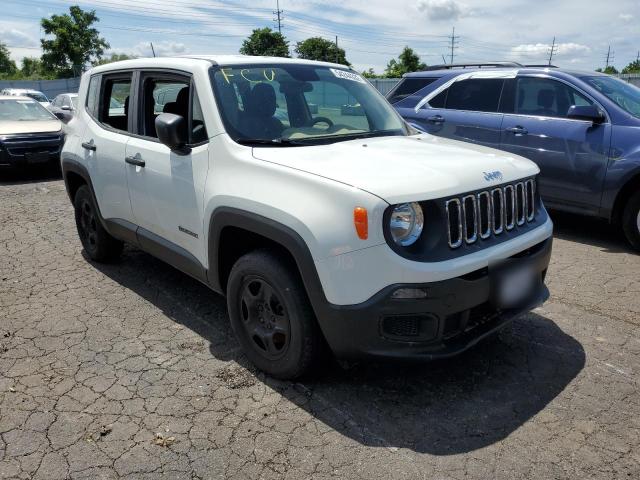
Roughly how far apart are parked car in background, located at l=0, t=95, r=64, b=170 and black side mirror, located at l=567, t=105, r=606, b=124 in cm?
856

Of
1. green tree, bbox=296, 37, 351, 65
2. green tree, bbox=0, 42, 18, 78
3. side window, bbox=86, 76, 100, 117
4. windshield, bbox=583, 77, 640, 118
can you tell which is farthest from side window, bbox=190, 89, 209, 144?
green tree, bbox=0, 42, 18, 78

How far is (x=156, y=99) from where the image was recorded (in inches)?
170

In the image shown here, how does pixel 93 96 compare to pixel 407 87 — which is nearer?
pixel 93 96

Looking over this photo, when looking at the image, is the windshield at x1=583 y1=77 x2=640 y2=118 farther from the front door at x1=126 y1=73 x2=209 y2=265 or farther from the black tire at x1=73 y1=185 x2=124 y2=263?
the black tire at x1=73 y1=185 x2=124 y2=263

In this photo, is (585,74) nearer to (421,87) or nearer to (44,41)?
(421,87)

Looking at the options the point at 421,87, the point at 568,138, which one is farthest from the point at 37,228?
the point at 568,138

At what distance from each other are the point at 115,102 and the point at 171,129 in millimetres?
1664

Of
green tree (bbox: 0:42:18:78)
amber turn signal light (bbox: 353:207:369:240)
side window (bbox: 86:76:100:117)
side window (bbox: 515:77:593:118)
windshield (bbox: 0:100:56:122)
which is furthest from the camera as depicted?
green tree (bbox: 0:42:18:78)

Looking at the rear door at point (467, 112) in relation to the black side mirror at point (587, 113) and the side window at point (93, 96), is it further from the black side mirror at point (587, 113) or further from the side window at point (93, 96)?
the side window at point (93, 96)

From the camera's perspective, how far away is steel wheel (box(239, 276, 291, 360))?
124 inches

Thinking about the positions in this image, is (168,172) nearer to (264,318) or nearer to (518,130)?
(264,318)

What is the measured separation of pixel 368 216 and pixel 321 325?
0.64 m

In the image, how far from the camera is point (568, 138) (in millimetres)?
5988

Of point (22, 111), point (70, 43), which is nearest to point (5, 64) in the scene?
point (70, 43)
